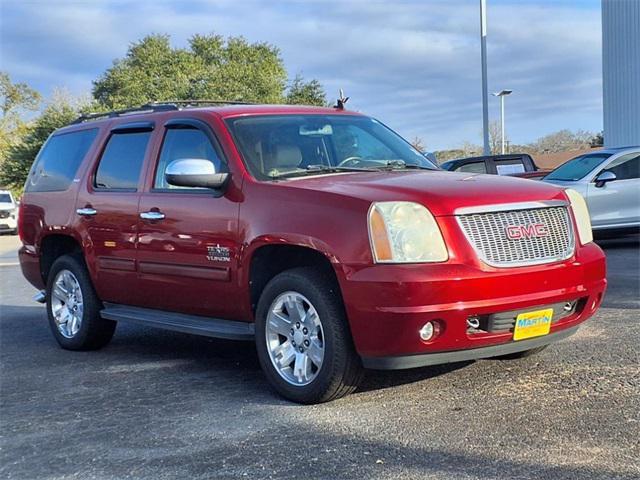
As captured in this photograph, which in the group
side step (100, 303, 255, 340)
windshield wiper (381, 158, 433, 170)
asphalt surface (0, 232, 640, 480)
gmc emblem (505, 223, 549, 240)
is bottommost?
asphalt surface (0, 232, 640, 480)

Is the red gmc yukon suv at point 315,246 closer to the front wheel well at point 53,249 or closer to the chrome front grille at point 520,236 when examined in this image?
the chrome front grille at point 520,236

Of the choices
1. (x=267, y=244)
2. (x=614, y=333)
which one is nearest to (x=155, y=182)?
(x=267, y=244)

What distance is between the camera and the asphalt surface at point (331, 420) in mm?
3617

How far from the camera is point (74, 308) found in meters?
6.79

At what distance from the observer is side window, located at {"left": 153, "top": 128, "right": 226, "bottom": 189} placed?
5551mm

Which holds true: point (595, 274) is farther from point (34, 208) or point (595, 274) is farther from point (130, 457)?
point (34, 208)

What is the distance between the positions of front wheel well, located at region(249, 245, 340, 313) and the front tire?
10 centimetres

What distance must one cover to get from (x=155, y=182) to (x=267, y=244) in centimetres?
146

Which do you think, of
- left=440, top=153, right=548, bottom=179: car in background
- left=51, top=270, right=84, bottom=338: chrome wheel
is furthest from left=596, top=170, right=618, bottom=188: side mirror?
left=51, top=270, right=84, bottom=338: chrome wheel

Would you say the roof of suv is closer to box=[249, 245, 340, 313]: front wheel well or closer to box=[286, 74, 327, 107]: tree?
box=[249, 245, 340, 313]: front wheel well

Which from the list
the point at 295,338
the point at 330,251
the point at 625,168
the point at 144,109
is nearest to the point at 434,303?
the point at 330,251

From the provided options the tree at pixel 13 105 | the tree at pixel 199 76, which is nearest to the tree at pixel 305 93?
the tree at pixel 199 76

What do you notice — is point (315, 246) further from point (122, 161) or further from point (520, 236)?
point (122, 161)

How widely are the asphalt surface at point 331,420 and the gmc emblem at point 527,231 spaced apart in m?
0.98
